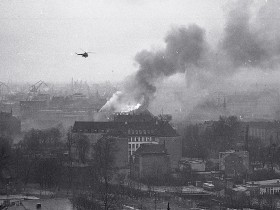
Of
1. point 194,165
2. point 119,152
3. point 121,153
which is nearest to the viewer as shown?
point 194,165

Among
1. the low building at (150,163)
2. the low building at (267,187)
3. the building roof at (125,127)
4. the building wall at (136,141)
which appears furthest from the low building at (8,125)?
the low building at (267,187)

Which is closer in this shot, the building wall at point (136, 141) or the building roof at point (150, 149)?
the building roof at point (150, 149)

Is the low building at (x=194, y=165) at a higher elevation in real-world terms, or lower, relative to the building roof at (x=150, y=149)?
lower

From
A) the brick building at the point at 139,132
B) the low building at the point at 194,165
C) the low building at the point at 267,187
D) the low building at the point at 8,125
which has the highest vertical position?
the low building at the point at 8,125

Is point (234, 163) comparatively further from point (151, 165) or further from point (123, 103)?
point (123, 103)

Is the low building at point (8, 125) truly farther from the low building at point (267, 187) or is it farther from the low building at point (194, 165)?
the low building at point (267, 187)

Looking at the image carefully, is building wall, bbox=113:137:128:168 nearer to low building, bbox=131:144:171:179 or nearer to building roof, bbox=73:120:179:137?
building roof, bbox=73:120:179:137

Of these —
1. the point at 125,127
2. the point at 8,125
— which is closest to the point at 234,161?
the point at 125,127
